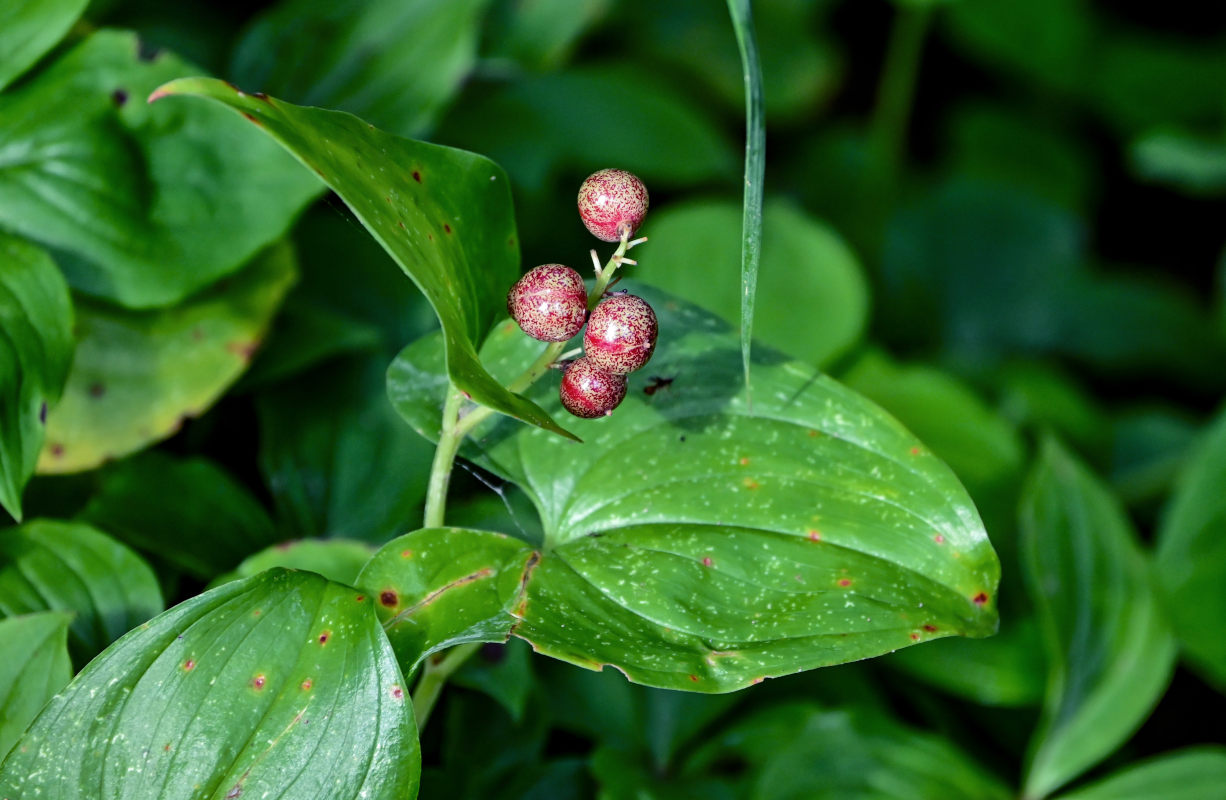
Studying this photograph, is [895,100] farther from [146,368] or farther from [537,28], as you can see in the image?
[146,368]

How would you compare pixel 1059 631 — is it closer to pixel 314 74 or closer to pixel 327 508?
pixel 327 508

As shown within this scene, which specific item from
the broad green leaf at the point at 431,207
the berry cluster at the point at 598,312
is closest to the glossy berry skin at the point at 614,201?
the berry cluster at the point at 598,312

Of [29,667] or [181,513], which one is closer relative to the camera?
[29,667]

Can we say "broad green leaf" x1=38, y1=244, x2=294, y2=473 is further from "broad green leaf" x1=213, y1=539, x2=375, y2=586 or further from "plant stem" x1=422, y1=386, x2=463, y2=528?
"plant stem" x1=422, y1=386, x2=463, y2=528

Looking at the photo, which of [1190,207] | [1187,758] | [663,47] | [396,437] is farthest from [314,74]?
[1190,207]

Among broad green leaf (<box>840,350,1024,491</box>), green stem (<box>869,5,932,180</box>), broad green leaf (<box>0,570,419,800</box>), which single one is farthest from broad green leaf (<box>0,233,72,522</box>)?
green stem (<box>869,5,932,180</box>)

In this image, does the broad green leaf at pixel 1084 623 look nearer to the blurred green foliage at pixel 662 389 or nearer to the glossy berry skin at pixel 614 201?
the blurred green foliage at pixel 662 389

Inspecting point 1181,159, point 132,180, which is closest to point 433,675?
point 132,180
